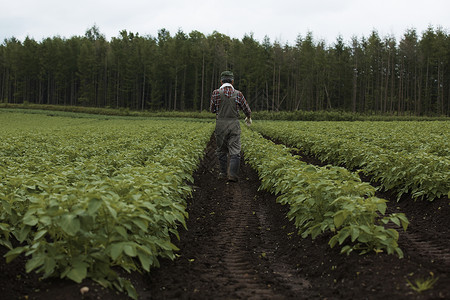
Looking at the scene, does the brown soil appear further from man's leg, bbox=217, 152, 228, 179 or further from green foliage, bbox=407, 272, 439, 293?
man's leg, bbox=217, 152, 228, 179

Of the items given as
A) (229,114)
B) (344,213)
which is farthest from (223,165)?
(344,213)

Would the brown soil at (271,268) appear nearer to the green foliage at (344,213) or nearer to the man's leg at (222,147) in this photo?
the green foliage at (344,213)

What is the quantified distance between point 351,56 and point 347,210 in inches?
2711

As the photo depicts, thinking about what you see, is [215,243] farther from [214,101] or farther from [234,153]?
[214,101]

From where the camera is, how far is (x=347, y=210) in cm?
301

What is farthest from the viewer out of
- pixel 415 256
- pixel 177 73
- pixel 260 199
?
pixel 177 73

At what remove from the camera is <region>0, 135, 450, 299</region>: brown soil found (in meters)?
2.46

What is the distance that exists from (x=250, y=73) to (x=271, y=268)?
65423 millimetres

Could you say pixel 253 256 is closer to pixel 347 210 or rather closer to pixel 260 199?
pixel 347 210

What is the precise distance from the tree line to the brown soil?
2175 inches

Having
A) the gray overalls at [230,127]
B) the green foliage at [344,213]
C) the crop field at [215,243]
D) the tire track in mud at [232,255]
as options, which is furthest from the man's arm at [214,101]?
the green foliage at [344,213]

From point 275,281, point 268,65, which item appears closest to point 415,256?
point 275,281

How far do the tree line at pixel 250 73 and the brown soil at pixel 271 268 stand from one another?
181 feet

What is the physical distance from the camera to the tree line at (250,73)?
6062 centimetres
